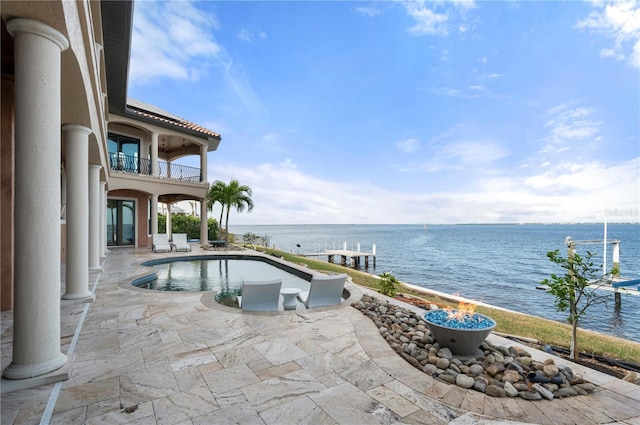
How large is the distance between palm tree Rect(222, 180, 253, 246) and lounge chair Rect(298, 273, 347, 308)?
46.0 feet

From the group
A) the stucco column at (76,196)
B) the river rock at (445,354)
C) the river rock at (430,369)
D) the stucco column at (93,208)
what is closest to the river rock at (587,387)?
the river rock at (445,354)

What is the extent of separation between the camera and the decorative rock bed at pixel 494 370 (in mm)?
3234

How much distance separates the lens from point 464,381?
334 cm

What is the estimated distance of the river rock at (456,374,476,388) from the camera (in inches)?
130

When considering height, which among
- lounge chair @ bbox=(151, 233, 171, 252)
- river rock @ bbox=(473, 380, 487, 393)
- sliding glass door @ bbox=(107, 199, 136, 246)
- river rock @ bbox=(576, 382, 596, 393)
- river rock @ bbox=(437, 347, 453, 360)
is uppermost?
sliding glass door @ bbox=(107, 199, 136, 246)

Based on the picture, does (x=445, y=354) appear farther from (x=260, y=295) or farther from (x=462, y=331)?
(x=260, y=295)

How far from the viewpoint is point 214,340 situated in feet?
14.6

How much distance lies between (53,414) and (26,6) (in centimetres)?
376

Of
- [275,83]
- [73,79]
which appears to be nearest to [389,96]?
[275,83]

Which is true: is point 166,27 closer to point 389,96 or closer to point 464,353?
point 464,353

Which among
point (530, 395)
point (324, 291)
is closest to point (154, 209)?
point (324, 291)

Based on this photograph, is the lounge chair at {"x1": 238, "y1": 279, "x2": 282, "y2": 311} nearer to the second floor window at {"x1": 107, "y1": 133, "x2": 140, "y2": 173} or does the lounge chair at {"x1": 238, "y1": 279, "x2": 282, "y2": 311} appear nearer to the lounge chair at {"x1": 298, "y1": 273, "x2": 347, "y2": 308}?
the lounge chair at {"x1": 298, "y1": 273, "x2": 347, "y2": 308}

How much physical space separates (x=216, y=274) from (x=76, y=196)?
21.7 feet

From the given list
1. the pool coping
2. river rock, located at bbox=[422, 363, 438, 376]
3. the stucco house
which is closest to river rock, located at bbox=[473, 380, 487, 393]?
river rock, located at bbox=[422, 363, 438, 376]
